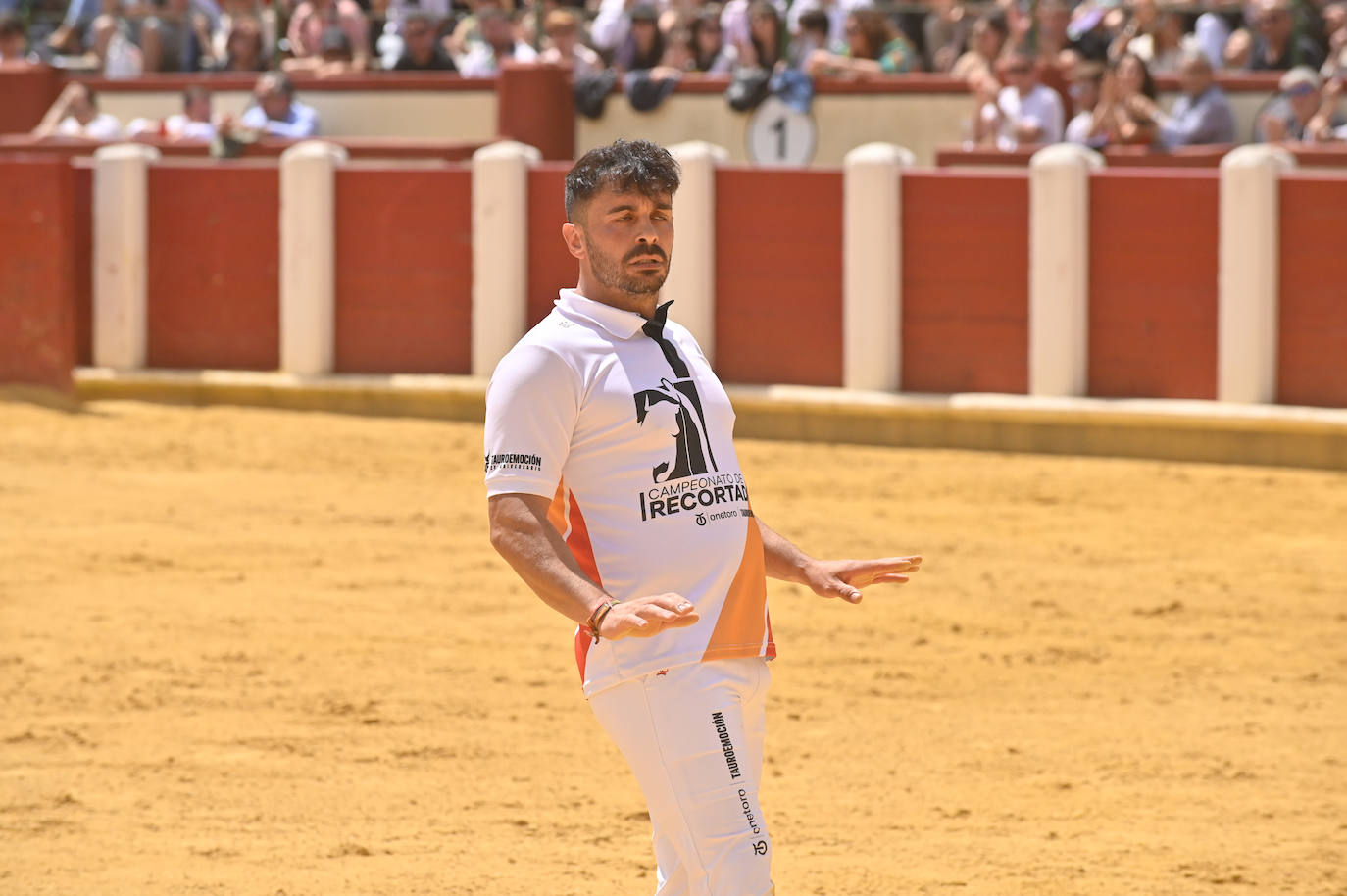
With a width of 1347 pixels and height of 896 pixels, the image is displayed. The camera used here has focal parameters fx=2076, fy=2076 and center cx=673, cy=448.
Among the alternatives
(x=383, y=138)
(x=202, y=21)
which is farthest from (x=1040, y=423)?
(x=202, y=21)

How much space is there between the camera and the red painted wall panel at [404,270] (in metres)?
13.3

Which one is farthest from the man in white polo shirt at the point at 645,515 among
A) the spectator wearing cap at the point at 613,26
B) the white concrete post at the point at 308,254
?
the spectator wearing cap at the point at 613,26

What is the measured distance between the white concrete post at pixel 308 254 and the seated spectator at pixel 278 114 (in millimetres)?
1322

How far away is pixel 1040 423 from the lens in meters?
11.9

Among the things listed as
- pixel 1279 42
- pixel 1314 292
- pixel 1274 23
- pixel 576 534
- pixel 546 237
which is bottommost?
pixel 576 534

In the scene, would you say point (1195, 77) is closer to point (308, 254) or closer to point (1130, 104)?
point (1130, 104)

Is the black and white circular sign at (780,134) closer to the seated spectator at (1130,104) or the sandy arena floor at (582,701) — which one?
the seated spectator at (1130,104)

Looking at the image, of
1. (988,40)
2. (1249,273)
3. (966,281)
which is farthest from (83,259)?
(1249,273)

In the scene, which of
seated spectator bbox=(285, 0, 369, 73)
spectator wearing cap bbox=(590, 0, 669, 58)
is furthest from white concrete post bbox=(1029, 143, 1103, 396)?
seated spectator bbox=(285, 0, 369, 73)

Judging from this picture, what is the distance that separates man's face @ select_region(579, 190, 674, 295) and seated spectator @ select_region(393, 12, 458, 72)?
12.3m

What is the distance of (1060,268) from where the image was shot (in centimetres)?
1185

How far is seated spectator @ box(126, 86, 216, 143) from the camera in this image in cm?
1505

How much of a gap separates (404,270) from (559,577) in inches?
408

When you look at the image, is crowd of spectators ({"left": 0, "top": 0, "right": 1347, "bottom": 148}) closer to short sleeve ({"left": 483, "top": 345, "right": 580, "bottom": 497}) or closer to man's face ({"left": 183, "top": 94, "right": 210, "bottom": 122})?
man's face ({"left": 183, "top": 94, "right": 210, "bottom": 122})
